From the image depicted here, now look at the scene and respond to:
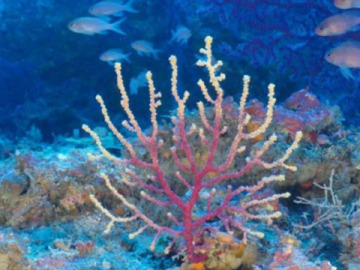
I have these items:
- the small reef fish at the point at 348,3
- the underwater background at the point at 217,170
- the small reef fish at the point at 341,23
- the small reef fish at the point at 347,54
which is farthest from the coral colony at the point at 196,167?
the small reef fish at the point at 348,3

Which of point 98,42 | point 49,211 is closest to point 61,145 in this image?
point 49,211

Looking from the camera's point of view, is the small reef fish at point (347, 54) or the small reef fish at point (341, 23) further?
the small reef fish at point (341, 23)

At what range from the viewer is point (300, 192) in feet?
11.7

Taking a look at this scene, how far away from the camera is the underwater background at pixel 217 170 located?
209cm

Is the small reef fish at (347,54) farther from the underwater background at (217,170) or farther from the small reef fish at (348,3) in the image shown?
the small reef fish at (348,3)

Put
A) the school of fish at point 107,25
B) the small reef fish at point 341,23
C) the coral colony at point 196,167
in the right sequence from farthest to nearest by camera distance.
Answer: the school of fish at point 107,25
the small reef fish at point 341,23
the coral colony at point 196,167

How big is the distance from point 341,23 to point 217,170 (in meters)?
5.25

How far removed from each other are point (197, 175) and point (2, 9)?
12918 mm

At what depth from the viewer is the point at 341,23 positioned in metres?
6.18

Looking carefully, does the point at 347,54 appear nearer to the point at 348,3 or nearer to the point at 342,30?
the point at 342,30

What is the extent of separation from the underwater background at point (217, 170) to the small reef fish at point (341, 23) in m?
0.02

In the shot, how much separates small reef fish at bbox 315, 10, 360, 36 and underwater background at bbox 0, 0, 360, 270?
0.02 metres

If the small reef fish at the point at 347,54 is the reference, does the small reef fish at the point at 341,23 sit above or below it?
above

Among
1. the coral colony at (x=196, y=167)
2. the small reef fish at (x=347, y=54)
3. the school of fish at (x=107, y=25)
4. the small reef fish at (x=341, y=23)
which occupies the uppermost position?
the coral colony at (x=196, y=167)
